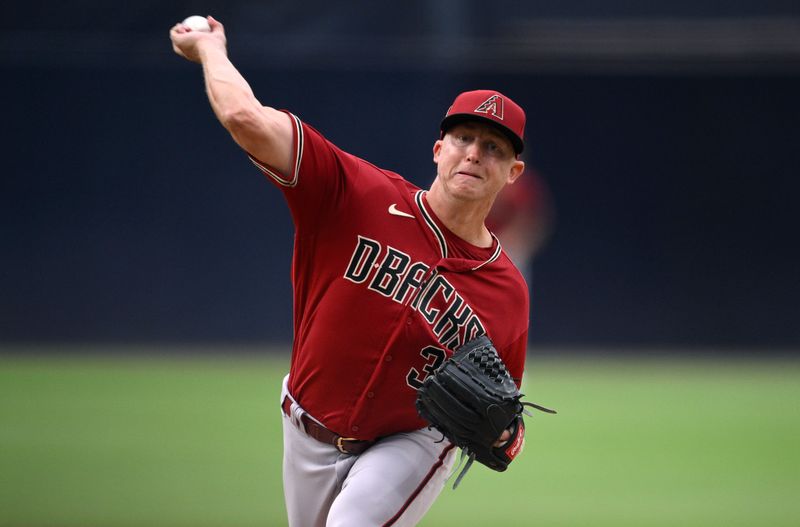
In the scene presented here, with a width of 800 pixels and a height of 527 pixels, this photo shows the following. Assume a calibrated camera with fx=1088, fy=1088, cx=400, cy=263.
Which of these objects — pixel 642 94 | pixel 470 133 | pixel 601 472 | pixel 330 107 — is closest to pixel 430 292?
pixel 470 133

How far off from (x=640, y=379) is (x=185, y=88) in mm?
6125

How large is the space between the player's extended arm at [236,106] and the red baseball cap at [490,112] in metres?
0.70

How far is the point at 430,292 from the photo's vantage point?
3.65m

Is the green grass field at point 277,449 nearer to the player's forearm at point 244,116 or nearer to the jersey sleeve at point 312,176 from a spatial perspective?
the jersey sleeve at point 312,176

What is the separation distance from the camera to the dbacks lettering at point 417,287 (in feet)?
11.8

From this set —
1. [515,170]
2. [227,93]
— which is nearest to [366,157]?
[515,170]

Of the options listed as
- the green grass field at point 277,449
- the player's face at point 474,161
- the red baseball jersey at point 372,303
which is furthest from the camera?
the green grass field at point 277,449

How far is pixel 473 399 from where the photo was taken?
11.5ft

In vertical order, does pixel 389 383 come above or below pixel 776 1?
below

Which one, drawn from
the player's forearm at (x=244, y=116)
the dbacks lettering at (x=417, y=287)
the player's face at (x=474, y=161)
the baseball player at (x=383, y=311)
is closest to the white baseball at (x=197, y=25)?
the player's forearm at (x=244, y=116)

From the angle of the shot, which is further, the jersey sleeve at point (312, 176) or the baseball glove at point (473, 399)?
the baseball glove at point (473, 399)

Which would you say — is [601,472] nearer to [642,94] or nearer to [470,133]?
[470,133]

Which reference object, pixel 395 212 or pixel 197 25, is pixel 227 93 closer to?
pixel 197 25

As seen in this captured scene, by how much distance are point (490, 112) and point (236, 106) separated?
1015 millimetres
